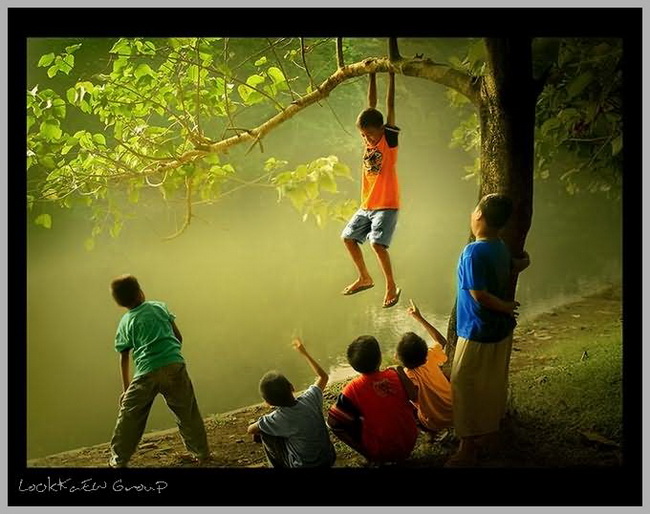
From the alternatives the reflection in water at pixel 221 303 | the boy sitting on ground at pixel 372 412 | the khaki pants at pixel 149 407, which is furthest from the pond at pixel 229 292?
the boy sitting on ground at pixel 372 412

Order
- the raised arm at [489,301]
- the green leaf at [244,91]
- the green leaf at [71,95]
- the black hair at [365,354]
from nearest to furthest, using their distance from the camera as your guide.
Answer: the raised arm at [489,301] → the black hair at [365,354] → the green leaf at [71,95] → the green leaf at [244,91]

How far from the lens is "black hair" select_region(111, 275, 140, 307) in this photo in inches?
110

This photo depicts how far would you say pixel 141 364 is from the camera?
2783 mm

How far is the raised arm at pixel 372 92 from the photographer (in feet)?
9.75

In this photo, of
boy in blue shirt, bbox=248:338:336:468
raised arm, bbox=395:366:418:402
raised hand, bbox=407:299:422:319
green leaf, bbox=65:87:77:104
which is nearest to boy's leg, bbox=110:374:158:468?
boy in blue shirt, bbox=248:338:336:468

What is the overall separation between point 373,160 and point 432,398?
3.66 feet

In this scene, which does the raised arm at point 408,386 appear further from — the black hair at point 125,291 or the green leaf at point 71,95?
the green leaf at point 71,95

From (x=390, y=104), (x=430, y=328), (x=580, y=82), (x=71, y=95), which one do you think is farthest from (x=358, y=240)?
(x=71, y=95)

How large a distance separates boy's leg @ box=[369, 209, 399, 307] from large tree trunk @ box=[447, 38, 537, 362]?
1.48ft

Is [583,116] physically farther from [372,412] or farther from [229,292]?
[229,292]

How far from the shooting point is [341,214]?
10.4 feet

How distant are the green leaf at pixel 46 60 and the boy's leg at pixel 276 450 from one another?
1.93 meters

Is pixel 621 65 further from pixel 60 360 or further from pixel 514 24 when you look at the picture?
pixel 60 360

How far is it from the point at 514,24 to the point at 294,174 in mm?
1183
